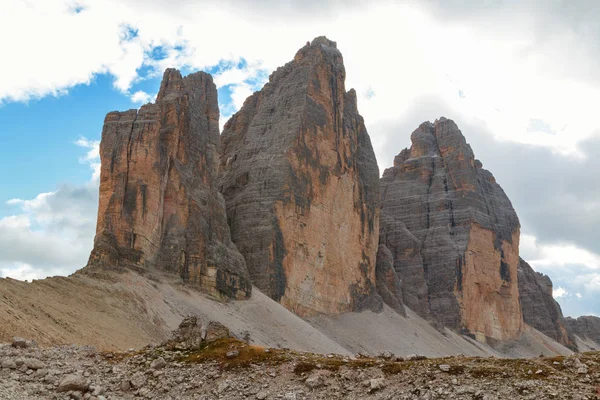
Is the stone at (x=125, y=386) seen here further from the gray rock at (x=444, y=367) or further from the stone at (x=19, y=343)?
the gray rock at (x=444, y=367)

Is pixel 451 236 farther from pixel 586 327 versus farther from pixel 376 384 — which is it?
pixel 376 384

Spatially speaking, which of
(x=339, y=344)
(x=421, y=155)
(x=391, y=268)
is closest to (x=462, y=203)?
(x=421, y=155)

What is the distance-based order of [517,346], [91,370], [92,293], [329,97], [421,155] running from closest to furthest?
1. [91,370]
2. [92,293]
3. [329,97]
4. [517,346]
5. [421,155]

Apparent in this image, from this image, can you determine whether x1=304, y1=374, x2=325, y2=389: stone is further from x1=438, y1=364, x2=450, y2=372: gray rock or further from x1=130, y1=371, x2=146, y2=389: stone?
x1=130, y1=371, x2=146, y2=389: stone

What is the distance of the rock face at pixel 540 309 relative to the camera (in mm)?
137750

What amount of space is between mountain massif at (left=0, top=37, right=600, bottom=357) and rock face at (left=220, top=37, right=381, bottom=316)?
0.74 ft

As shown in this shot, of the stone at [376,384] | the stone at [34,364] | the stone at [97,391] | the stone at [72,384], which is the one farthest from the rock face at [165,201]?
the stone at [376,384]

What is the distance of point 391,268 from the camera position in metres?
106

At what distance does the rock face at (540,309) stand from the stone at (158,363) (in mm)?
118308

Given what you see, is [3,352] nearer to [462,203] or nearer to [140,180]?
[140,180]

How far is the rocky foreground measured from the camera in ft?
73.6

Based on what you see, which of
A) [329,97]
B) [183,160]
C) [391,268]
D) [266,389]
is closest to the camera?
[266,389]

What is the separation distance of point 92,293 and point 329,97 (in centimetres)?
4980

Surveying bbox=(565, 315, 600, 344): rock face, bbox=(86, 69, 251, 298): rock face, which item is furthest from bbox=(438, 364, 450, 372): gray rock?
bbox=(565, 315, 600, 344): rock face
